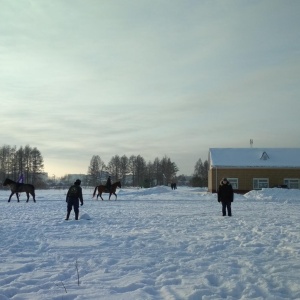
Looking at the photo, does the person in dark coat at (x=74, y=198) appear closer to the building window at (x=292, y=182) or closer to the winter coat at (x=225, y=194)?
the winter coat at (x=225, y=194)

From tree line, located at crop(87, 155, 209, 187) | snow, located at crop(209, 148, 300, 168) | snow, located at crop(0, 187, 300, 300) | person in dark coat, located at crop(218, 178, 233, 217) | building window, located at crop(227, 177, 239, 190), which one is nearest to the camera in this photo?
snow, located at crop(0, 187, 300, 300)

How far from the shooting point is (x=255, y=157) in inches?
2053

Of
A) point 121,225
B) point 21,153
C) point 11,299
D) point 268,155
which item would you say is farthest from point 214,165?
point 21,153

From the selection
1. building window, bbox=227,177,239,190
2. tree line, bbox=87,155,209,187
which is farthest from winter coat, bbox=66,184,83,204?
tree line, bbox=87,155,209,187

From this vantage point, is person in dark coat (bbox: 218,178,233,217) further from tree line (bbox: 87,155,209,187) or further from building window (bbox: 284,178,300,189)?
tree line (bbox: 87,155,209,187)

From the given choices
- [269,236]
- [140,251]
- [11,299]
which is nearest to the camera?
[11,299]

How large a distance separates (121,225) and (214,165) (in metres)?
37.4

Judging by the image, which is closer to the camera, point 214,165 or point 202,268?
point 202,268

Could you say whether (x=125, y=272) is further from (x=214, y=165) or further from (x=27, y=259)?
(x=214, y=165)

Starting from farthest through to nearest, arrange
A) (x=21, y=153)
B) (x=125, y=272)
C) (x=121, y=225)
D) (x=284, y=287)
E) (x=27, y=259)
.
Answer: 1. (x=21, y=153)
2. (x=121, y=225)
3. (x=27, y=259)
4. (x=125, y=272)
5. (x=284, y=287)

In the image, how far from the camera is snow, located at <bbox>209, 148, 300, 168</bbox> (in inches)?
1975

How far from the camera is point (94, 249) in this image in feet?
29.6

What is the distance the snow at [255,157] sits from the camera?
5016 centimetres

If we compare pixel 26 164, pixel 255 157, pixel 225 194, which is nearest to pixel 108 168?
pixel 26 164
